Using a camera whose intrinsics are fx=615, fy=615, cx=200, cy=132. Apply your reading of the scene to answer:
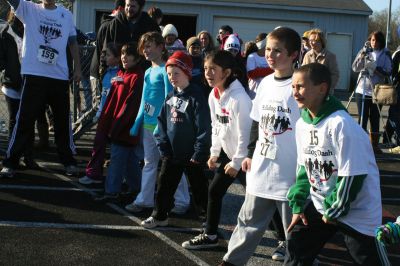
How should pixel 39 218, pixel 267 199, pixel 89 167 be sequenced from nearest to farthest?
1. pixel 267 199
2. pixel 39 218
3. pixel 89 167

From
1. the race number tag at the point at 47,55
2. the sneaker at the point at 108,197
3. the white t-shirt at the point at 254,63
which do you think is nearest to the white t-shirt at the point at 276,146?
the sneaker at the point at 108,197

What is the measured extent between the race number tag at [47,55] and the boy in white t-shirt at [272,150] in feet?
11.3

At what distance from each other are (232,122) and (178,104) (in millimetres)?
698

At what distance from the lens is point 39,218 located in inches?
224

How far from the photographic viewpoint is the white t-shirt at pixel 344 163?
3.39m

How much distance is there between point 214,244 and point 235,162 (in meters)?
0.86

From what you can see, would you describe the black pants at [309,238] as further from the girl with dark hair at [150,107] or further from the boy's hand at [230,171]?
the girl with dark hair at [150,107]

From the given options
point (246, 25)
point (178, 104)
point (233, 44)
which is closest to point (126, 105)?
point (178, 104)

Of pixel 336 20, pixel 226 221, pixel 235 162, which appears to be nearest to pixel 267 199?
pixel 235 162

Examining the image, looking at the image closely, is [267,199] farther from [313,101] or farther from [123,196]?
[123,196]

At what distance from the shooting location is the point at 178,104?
524 cm

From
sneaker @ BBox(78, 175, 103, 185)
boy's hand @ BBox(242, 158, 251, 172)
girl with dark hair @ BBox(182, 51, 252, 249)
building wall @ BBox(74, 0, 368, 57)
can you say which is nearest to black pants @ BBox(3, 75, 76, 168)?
sneaker @ BBox(78, 175, 103, 185)

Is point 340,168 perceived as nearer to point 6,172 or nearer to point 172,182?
point 172,182

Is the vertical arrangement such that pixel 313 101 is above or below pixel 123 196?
above
